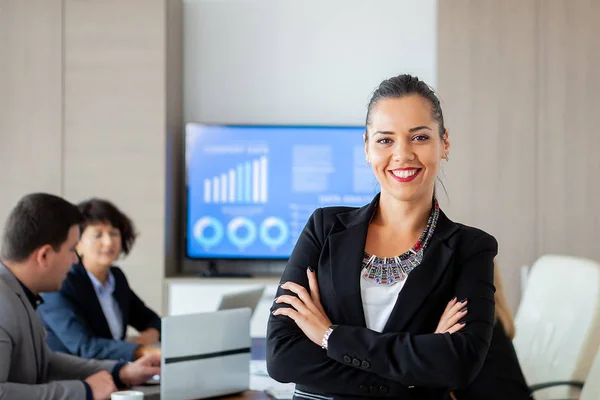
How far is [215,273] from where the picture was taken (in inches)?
211

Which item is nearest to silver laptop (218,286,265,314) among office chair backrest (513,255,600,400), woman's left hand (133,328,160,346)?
woman's left hand (133,328,160,346)

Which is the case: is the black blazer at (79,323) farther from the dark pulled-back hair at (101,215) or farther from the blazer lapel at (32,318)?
the blazer lapel at (32,318)

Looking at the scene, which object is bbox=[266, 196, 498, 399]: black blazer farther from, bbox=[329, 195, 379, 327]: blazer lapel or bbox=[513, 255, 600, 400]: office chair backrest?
bbox=[513, 255, 600, 400]: office chair backrest

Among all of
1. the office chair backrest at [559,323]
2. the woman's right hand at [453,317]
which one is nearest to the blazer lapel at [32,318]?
the woman's right hand at [453,317]

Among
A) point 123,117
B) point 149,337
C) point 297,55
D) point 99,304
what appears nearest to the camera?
point 99,304

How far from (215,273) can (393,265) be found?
3.72 metres

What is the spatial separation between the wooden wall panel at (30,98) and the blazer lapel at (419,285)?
4.03m

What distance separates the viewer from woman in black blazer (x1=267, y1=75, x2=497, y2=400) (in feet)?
5.47

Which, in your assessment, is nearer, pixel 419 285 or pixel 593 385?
pixel 419 285

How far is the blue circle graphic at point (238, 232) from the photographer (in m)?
5.42

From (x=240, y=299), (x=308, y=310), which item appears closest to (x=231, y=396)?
(x=240, y=299)

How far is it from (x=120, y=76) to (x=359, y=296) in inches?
154

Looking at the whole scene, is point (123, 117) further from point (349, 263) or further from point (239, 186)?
point (349, 263)

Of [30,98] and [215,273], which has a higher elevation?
[30,98]
